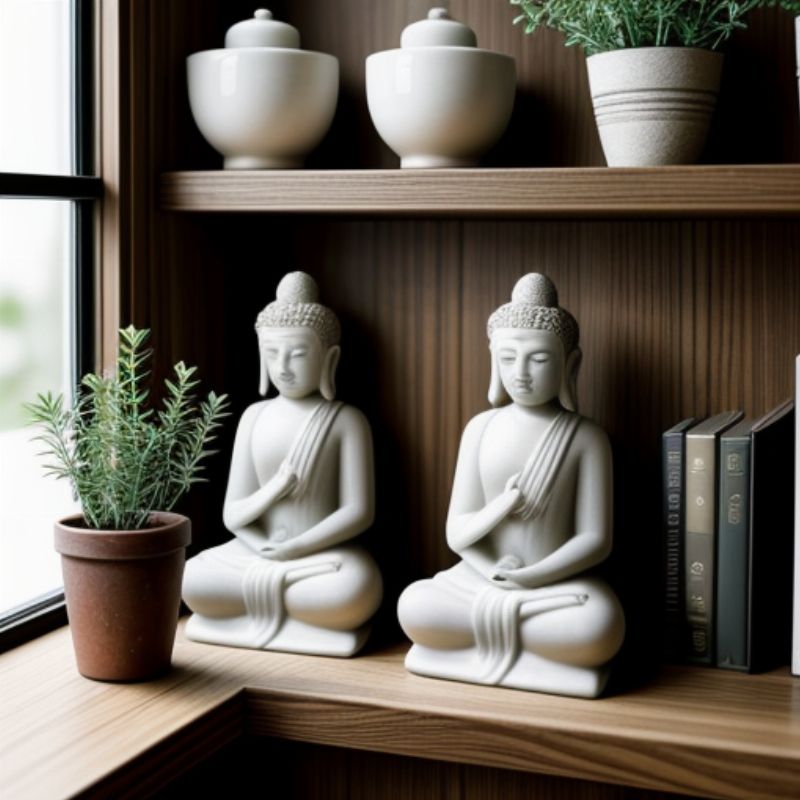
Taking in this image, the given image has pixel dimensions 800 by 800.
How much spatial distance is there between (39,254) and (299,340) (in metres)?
0.33

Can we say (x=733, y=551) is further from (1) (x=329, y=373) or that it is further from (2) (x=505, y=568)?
(1) (x=329, y=373)

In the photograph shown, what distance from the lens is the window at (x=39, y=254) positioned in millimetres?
1494

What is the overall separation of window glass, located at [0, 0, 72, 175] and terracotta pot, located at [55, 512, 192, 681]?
431mm

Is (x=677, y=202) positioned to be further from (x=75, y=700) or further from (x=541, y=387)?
(x=75, y=700)

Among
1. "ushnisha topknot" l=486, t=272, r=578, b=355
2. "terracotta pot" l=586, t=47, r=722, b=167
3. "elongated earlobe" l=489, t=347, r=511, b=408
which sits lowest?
"elongated earlobe" l=489, t=347, r=511, b=408

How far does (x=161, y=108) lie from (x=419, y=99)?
35 centimetres

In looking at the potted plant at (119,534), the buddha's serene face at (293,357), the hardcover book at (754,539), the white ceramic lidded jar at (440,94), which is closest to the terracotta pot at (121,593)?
the potted plant at (119,534)

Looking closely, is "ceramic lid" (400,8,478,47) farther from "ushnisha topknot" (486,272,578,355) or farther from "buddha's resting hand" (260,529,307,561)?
"buddha's resting hand" (260,529,307,561)

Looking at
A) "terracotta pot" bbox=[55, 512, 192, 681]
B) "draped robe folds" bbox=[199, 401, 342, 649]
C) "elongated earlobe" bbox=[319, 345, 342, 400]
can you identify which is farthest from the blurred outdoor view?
"elongated earlobe" bbox=[319, 345, 342, 400]

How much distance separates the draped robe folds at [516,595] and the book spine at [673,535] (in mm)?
122

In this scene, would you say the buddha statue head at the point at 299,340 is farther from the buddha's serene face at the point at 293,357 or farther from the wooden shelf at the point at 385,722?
the wooden shelf at the point at 385,722

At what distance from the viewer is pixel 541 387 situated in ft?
5.00

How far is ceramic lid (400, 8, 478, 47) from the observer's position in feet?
5.07

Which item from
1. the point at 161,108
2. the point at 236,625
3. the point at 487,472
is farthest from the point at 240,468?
the point at 161,108
